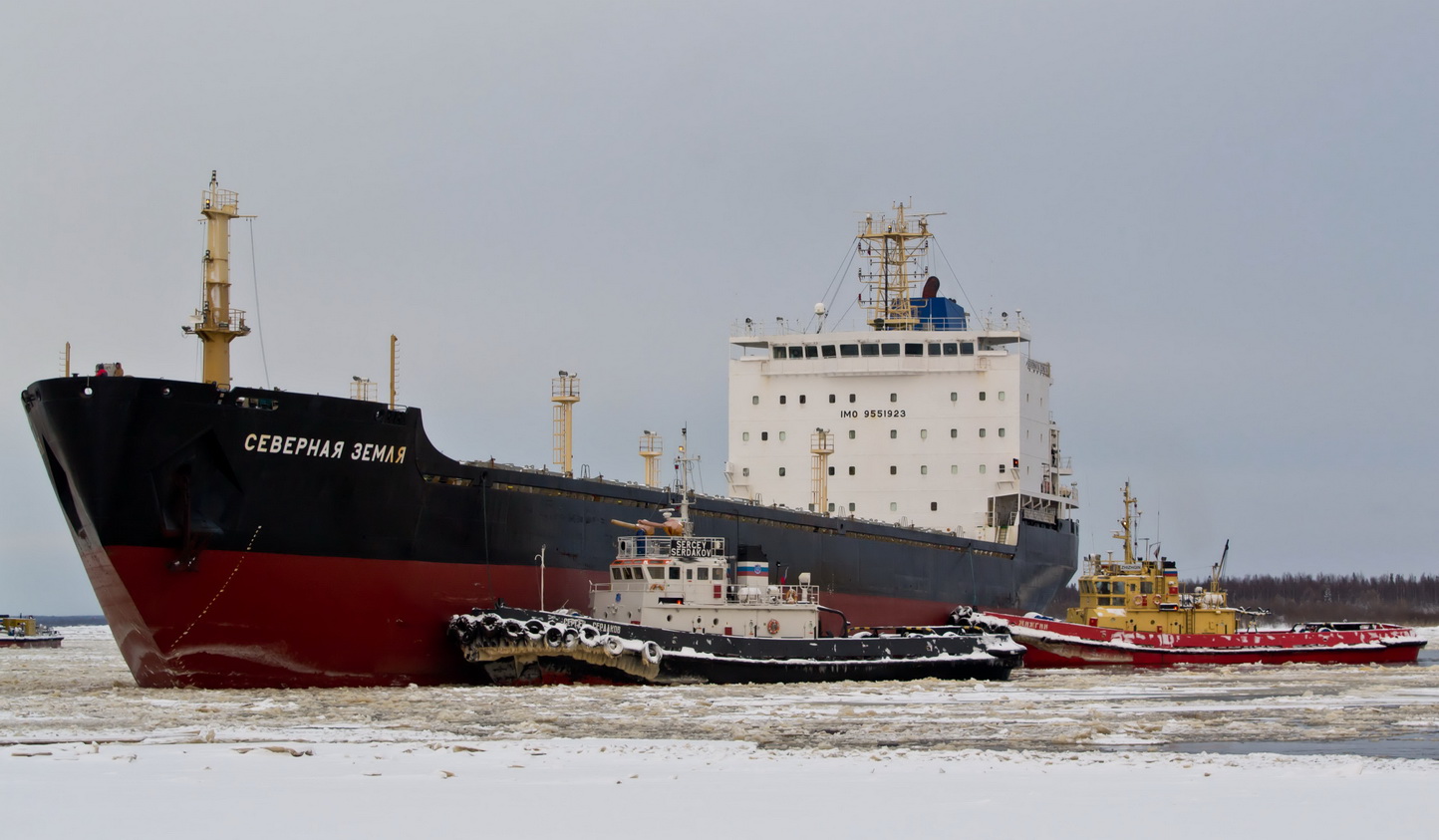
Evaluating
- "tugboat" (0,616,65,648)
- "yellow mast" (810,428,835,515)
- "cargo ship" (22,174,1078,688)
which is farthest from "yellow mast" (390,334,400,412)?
"tugboat" (0,616,65,648)

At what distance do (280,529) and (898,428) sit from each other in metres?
19.7

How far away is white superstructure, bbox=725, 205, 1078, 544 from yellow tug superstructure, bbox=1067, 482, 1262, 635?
4.47 meters

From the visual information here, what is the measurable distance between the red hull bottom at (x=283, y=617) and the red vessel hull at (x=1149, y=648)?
13070 millimetres

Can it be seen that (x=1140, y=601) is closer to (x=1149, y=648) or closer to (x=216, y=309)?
(x=1149, y=648)

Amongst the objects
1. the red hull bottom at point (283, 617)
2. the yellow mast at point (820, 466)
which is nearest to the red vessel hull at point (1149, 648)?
the yellow mast at point (820, 466)

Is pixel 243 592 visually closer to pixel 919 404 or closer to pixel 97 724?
pixel 97 724

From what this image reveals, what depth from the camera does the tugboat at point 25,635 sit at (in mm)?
46031

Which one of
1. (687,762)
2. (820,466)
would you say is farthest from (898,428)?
(687,762)

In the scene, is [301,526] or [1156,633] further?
[1156,633]

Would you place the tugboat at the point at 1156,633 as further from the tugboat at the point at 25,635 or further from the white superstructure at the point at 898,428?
the tugboat at the point at 25,635

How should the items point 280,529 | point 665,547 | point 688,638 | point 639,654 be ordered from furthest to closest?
point 665,547 < point 688,638 < point 639,654 < point 280,529

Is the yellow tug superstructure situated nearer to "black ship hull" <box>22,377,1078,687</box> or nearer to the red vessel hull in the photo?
the red vessel hull

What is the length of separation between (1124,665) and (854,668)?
9921 millimetres

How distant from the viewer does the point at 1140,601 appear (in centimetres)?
3219
